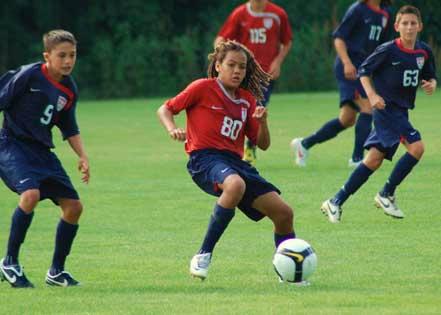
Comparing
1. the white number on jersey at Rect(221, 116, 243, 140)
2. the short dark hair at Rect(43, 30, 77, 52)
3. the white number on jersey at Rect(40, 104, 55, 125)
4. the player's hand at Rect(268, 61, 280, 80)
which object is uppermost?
the short dark hair at Rect(43, 30, 77, 52)

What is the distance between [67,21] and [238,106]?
99.1 feet

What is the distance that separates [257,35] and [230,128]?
741 centimetres

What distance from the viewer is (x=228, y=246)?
9750 mm

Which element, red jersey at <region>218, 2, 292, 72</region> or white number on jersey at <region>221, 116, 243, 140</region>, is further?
red jersey at <region>218, 2, 292, 72</region>

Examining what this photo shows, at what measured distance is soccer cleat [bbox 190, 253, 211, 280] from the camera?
799 centimetres

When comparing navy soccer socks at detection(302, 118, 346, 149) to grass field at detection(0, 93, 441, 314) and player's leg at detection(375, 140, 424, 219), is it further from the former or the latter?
player's leg at detection(375, 140, 424, 219)

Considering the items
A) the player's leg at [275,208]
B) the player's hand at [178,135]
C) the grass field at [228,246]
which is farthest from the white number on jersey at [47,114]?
the player's leg at [275,208]

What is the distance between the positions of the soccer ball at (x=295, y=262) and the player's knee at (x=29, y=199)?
1.47 metres

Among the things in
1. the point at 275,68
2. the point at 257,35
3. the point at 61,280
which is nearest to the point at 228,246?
Result: the point at 61,280

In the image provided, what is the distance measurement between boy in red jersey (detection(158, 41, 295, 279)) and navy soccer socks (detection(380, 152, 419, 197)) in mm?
2529

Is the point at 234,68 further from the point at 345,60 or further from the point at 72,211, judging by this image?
Result: the point at 345,60

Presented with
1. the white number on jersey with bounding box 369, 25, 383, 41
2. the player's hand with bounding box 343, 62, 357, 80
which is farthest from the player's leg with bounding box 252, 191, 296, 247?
the white number on jersey with bounding box 369, 25, 383, 41

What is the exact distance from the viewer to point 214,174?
8.09m

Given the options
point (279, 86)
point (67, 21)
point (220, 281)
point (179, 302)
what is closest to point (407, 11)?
point (220, 281)
